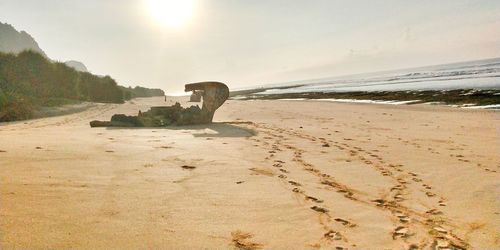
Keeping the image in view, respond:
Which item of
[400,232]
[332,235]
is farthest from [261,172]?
[400,232]

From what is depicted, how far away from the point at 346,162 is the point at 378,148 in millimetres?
2049

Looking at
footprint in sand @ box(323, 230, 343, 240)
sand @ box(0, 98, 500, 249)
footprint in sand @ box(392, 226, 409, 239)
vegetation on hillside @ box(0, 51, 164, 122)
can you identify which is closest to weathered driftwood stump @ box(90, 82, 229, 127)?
sand @ box(0, 98, 500, 249)

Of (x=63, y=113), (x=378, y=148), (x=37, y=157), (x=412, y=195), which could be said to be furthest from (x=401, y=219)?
(x=63, y=113)

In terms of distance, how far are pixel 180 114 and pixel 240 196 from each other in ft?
31.1

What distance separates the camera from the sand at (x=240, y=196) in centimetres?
297

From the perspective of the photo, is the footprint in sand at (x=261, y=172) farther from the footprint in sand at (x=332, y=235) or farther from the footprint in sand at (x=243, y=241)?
the footprint in sand at (x=243, y=241)

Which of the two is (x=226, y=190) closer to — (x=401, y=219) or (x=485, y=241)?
(x=401, y=219)

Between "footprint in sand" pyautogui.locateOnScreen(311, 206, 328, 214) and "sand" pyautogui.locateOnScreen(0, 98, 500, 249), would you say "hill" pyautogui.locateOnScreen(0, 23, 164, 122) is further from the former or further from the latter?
"footprint in sand" pyautogui.locateOnScreen(311, 206, 328, 214)

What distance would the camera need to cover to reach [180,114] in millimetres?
13180

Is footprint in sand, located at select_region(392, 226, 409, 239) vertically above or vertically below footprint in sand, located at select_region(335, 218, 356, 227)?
below

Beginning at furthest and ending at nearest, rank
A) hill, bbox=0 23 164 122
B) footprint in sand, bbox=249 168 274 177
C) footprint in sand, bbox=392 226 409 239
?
hill, bbox=0 23 164 122 → footprint in sand, bbox=249 168 274 177 → footprint in sand, bbox=392 226 409 239

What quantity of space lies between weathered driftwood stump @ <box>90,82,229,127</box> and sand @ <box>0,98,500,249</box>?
457cm

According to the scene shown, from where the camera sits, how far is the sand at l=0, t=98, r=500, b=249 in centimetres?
297

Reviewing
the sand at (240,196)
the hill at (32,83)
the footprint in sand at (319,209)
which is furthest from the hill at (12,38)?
the footprint in sand at (319,209)
